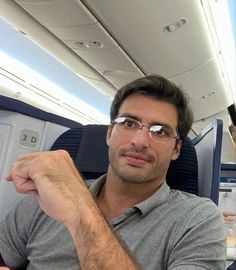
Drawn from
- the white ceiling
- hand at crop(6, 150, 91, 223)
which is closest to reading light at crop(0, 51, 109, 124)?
the white ceiling

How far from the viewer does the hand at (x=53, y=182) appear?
3.01 feet

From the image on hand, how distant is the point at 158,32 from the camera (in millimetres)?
3338

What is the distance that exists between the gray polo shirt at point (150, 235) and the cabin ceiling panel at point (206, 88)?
2554mm

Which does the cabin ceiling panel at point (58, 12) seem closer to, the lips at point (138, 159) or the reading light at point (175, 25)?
the reading light at point (175, 25)

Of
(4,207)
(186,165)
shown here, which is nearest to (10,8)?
(4,207)

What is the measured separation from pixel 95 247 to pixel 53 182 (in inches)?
7.5

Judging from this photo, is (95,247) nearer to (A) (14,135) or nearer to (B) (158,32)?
(A) (14,135)

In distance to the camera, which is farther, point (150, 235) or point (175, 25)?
point (175, 25)

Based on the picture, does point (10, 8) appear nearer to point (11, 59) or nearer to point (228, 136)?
point (11, 59)

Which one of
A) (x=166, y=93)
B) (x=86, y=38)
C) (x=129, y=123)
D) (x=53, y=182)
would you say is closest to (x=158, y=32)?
(x=86, y=38)

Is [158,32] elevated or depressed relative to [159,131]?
elevated

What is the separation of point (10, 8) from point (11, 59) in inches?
62.9

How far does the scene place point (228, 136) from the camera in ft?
16.5

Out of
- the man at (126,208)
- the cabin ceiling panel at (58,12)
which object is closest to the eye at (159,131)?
the man at (126,208)
